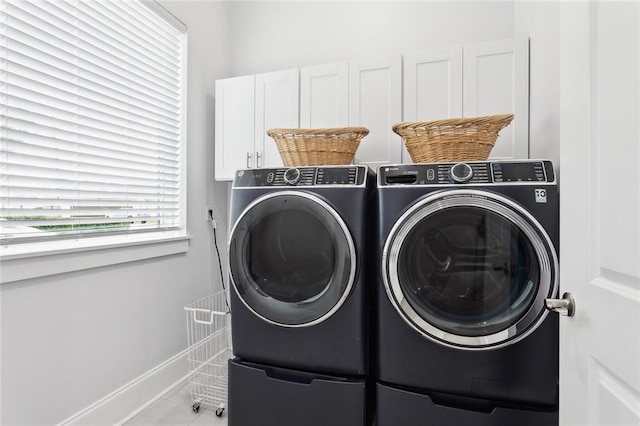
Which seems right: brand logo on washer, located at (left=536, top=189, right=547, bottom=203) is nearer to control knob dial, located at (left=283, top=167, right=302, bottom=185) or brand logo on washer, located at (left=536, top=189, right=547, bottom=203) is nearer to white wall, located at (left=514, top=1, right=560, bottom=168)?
white wall, located at (left=514, top=1, right=560, bottom=168)

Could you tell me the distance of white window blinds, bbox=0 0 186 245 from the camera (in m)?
1.30

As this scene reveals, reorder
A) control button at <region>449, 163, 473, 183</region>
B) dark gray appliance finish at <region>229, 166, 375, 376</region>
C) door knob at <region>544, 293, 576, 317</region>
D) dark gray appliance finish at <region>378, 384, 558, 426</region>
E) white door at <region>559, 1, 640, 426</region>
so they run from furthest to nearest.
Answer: dark gray appliance finish at <region>229, 166, 375, 376</region> → control button at <region>449, 163, 473, 183</region> → dark gray appliance finish at <region>378, 384, 558, 426</region> → door knob at <region>544, 293, 576, 317</region> → white door at <region>559, 1, 640, 426</region>

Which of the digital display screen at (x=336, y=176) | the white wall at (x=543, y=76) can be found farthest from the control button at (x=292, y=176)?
the white wall at (x=543, y=76)

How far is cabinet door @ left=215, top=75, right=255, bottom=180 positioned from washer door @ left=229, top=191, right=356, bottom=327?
2.60ft

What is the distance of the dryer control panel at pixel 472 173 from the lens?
120 centimetres

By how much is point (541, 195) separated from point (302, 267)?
0.95 metres

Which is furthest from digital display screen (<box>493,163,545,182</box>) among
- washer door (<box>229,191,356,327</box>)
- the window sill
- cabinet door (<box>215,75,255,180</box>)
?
the window sill

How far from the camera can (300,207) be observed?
144cm

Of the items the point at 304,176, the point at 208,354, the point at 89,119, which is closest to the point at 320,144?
the point at 304,176

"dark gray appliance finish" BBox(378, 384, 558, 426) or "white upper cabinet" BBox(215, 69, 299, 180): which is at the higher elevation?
"white upper cabinet" BBox(215, 69, 299, 180)

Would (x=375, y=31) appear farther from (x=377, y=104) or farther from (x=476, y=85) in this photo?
(x=476, y=85)

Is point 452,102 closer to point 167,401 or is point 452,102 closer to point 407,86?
point 407,86

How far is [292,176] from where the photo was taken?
1496 mm

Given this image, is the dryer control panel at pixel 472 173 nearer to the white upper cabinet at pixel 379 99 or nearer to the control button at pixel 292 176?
the control button at pixel 292 176
